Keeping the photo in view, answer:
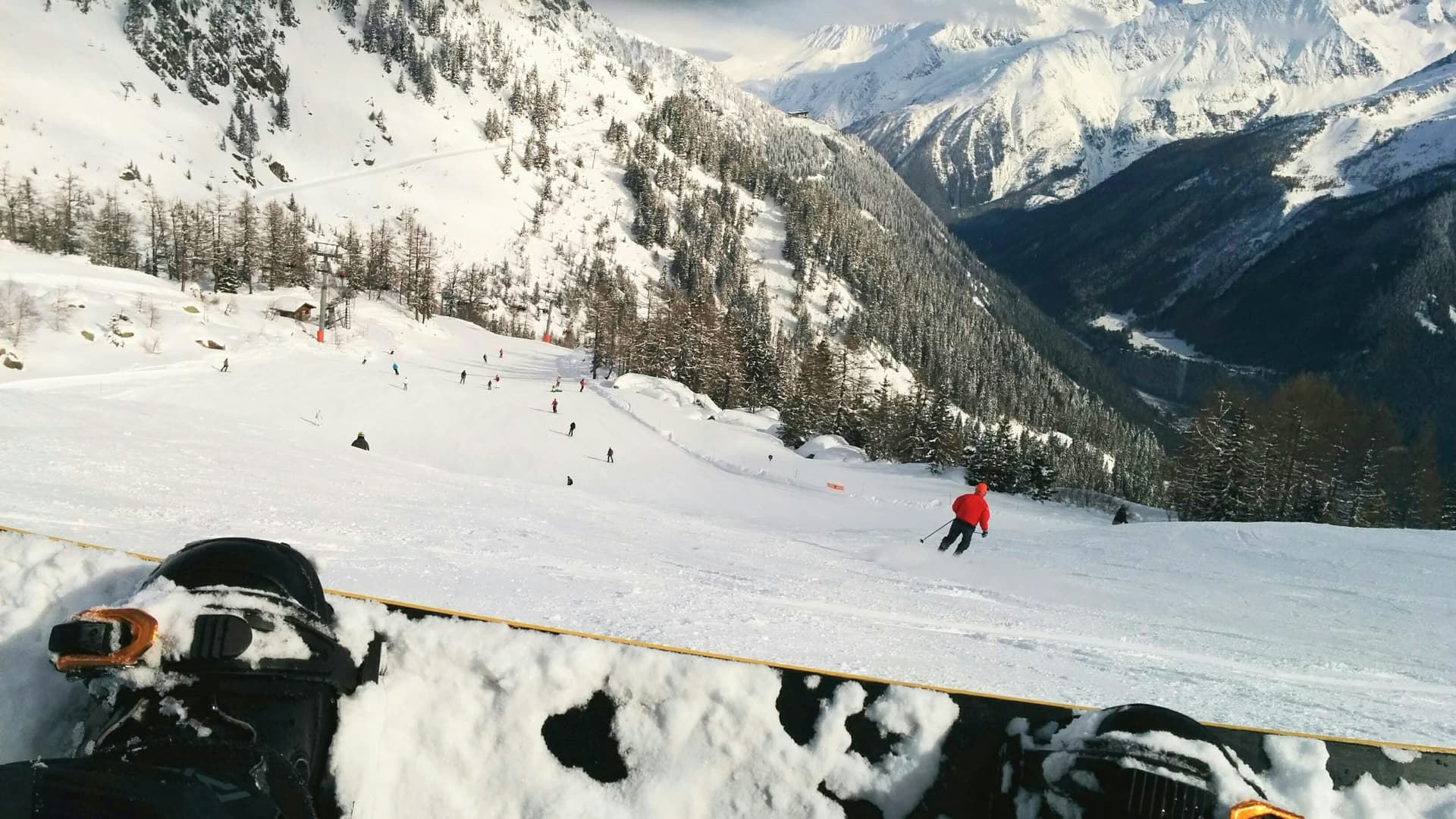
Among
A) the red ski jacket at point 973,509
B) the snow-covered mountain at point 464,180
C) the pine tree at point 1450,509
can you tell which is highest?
the snow-covered mountain at point 464,180

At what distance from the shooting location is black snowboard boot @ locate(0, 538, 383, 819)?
4.80 feet

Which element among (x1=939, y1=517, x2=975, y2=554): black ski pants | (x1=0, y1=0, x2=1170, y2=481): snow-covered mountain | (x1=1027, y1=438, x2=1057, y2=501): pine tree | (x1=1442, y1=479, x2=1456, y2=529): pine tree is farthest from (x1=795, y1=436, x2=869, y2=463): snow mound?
(x1=1442, y1=479, x2=1456, y2=529): pine tree

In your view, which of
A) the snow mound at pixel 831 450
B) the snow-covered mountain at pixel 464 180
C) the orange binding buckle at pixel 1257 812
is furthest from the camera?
the snow-covered mountain at pixel 464 180

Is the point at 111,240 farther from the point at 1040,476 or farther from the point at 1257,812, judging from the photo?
the point at 1257,812

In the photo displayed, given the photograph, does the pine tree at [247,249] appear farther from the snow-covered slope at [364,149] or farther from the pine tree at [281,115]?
the pine tree at [281,115]

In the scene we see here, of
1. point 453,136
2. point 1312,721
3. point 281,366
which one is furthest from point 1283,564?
point 453,136

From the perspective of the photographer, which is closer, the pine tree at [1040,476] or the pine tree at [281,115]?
the pine tree at [1040,476]

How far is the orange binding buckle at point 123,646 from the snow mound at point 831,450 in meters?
45.6

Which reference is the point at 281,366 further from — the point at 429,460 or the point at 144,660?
the point at 144,660

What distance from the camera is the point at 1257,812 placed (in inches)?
70.2

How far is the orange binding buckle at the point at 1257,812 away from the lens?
5.82 feet

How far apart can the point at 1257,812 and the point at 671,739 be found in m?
1.73

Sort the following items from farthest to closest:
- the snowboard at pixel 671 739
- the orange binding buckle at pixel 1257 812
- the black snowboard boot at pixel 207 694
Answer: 1. the snowboard at pixel 671 739
2. the orange binding buckle at pixel 1257 812
3. the black snowboard boot at pixel 207 694

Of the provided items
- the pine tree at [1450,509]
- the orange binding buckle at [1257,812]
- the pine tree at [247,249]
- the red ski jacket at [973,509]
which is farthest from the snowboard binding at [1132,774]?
the pine tree at [247,249]
